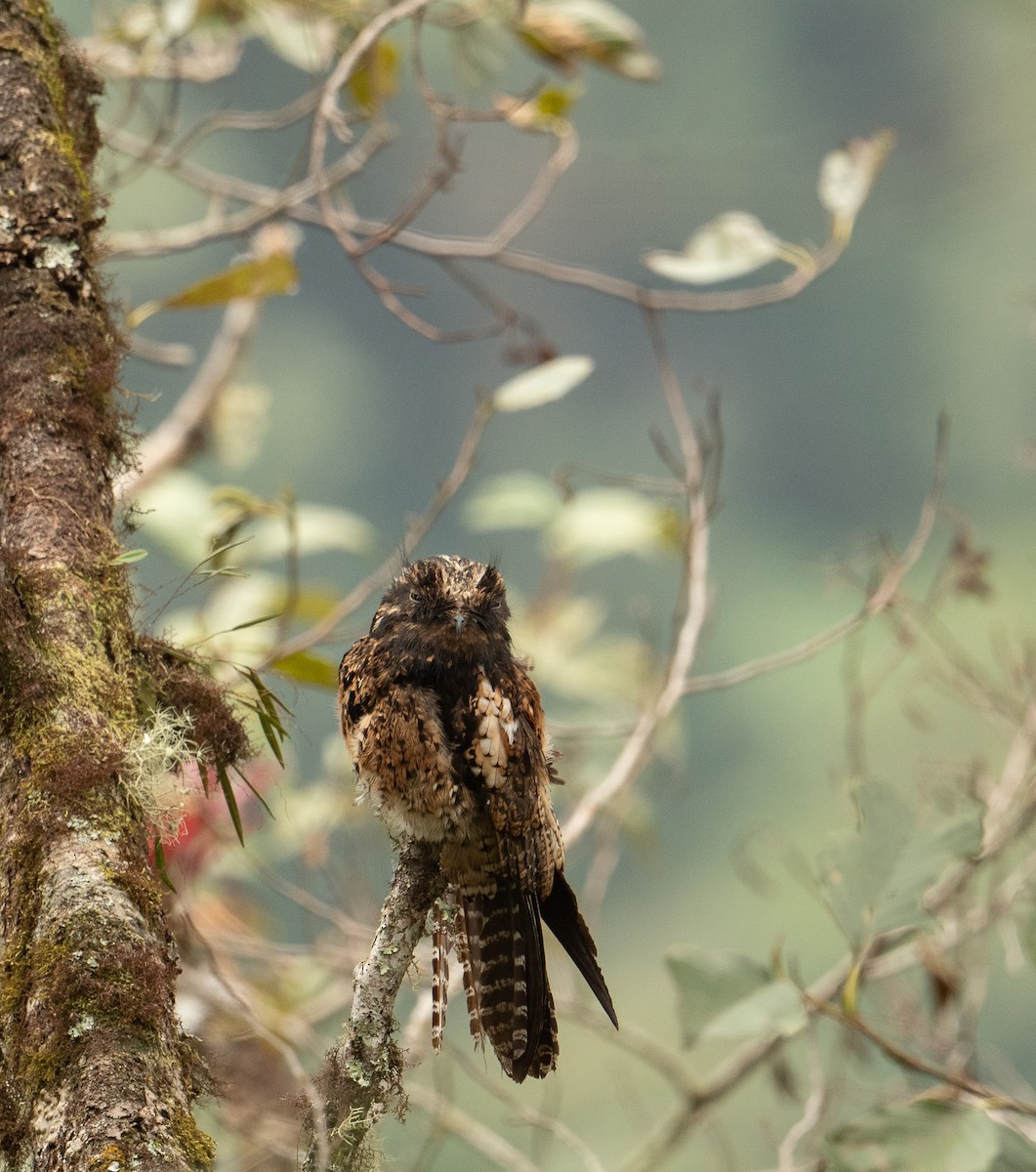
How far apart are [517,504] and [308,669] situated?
3.63 feet

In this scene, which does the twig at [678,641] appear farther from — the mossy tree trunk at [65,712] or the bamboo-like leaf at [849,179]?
the mossy tree trunk at [65,712]

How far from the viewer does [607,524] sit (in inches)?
120

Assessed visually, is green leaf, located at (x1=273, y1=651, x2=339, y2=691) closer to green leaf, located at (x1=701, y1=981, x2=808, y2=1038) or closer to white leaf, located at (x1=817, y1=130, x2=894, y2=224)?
green leaf, located at (x1=701, y1=981, x2=808, y2=1038)

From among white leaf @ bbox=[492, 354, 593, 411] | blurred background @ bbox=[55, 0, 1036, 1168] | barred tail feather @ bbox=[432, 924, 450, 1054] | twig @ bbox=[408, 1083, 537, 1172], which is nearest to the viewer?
barred tail feather @ bbox=[432, 924, 450, 1054]

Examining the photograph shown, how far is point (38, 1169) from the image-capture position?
101cm

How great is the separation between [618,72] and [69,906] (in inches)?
103

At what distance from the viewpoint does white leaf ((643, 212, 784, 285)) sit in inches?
108

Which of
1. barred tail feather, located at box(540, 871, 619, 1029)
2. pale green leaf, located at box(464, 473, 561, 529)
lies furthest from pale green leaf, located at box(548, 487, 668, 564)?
barred tail feather, located at box(540, 871, 619, 1029)

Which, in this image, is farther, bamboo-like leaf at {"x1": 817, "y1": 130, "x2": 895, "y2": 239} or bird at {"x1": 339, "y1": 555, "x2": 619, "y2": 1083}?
bamboo-like leaf at {"x1": 817, "y1": 130, "x2": 895, "y2": 239}

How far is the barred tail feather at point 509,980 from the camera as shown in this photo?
1743 mm

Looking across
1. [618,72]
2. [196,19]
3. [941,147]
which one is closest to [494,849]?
[618,72]

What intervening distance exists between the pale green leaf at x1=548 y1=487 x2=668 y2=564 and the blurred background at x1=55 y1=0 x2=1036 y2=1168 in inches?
165

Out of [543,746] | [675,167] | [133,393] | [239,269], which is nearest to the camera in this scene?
[133,393]

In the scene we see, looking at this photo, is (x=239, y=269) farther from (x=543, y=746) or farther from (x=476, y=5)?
(x=476, y=5)
